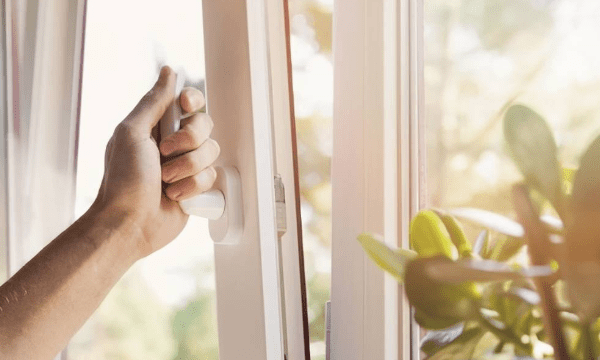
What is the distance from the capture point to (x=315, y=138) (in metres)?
0.84

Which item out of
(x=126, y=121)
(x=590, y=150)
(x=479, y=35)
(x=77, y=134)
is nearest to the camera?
(x=590, y=150)

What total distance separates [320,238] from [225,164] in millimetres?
183

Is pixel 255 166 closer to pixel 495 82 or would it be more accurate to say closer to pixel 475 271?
pixel 495 82

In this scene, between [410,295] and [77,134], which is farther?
[77,134]

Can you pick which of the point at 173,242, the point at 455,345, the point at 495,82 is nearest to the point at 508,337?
the point at 455,345

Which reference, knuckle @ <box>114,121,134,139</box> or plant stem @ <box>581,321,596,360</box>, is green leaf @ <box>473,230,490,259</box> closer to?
plant stem @ <box>581,321,596,360</box>

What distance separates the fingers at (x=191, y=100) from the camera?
0.76 metres

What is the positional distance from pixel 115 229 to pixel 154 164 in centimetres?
10

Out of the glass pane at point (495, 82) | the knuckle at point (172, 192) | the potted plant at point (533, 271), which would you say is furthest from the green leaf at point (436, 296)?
the knuckle at point (172, 192)

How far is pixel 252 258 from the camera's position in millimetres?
744

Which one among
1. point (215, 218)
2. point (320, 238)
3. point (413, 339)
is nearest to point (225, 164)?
point (215, 218)

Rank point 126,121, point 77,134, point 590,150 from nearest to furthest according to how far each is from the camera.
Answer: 1. point 590,150
2. point 126,121
3. point 77,134

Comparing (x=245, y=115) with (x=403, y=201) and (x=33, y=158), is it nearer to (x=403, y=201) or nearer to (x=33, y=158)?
(x=403, y=201)

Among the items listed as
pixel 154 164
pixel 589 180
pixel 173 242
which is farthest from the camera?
pixel 173 242
